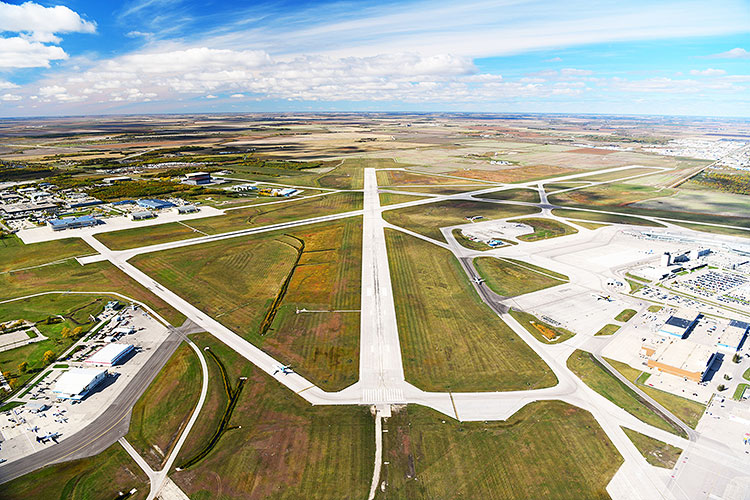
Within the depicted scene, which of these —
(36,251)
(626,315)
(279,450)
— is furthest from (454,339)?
(36,251)

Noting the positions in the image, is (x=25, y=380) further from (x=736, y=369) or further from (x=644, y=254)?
(x=644, y=254)

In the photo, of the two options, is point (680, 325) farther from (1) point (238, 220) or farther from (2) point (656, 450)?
(1) point (238, 220)

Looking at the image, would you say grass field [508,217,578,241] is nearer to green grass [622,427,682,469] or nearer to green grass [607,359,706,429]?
green grass [607,359,706,429]

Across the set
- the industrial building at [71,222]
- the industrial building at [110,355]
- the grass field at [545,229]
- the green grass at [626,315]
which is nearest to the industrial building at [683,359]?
the green grass at [626,315]

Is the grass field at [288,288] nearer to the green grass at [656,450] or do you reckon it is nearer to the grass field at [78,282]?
the grass field at [78,282]

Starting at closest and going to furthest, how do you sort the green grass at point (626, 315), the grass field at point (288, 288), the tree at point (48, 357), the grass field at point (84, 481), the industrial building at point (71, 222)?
the grass field at point (84, 481) → the tree at point (48, 357) → the grass field at point (288, 288) → the green grass at point (626, 315) → the industrial building at point (71, 222)

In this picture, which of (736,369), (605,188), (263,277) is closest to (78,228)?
(263,277)
